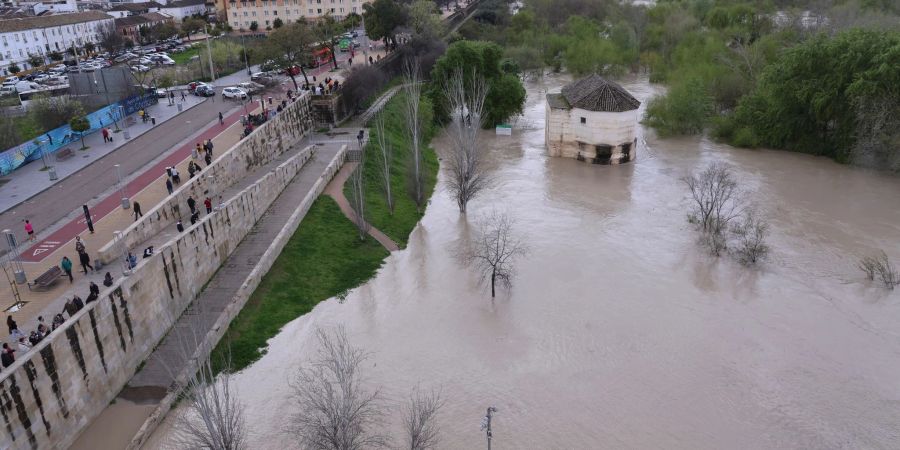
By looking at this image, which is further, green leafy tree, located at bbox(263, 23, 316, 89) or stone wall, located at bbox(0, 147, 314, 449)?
green leafy tree, located at bbox(263, 23, 316, 89)

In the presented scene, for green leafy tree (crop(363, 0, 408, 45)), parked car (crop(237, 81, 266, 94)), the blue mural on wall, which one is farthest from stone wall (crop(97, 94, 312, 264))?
green leafy tree (crop(363, 0, 408, 45))

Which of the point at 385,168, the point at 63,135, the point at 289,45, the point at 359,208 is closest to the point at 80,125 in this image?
the point at 63,135

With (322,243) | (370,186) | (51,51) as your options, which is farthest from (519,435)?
(51,51)

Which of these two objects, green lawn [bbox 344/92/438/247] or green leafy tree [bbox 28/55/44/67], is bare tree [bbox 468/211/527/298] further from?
green leafy tree [bbox 28/55/44/67]

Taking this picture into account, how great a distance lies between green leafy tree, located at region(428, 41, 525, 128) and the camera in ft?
137

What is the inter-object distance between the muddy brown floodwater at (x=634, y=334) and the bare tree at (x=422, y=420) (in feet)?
1.15

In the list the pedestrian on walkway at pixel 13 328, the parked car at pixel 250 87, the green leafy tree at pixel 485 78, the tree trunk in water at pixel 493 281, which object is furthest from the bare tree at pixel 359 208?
the parked car at pixel 250 87

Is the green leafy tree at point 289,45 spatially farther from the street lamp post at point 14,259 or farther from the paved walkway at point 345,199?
the street lamp post at point 14,259

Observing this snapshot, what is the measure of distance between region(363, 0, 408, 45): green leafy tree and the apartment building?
22.5 meters

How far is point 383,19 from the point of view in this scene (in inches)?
2143

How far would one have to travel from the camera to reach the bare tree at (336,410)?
13.2 meters

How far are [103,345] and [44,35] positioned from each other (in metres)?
58.3

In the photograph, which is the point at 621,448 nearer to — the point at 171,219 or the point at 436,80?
the point at 171,219

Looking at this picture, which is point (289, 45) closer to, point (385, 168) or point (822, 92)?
point (385, 168)
